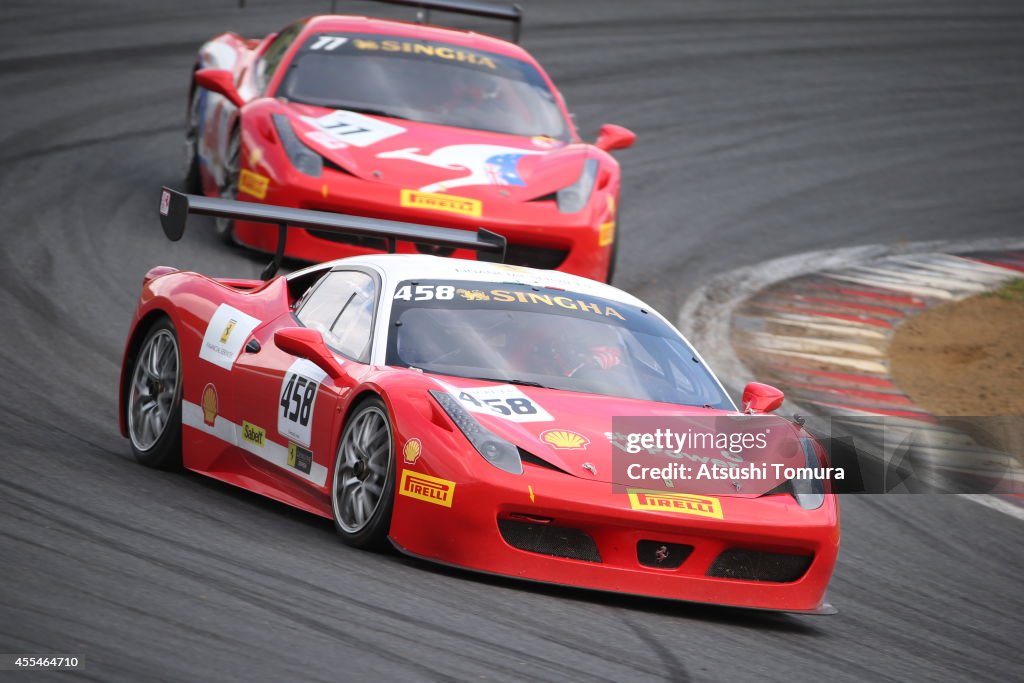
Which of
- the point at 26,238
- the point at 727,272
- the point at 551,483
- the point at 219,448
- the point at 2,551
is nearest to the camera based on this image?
the point at 2,551

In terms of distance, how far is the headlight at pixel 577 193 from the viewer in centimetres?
1102

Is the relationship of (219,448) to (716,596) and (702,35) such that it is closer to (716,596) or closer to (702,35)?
(716,596)

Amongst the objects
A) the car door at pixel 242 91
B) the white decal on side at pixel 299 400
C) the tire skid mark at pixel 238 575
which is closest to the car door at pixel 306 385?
the white decal on side at pixel 299 400

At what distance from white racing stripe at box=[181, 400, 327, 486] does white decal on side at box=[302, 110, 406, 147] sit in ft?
12.4

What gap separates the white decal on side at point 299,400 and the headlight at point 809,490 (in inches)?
71.6

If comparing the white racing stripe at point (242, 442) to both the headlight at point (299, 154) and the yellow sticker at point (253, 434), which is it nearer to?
the yellow sticker at point (253, 434)

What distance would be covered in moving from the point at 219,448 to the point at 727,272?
6.92 meters

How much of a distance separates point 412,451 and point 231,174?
602cm

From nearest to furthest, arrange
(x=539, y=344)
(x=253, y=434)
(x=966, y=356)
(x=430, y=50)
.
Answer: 1. (x=539, y=344)
2. (x=253, y=434)
3. (x=966, y=356)
4. (x=430, y=50)

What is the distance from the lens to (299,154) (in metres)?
10.9

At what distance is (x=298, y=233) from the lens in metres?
10.9

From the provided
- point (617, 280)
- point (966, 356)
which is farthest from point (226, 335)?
point (966, 356)

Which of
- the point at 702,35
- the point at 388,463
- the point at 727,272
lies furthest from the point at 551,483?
the point at 702,35

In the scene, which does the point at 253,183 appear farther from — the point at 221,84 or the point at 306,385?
the point at 306,385
